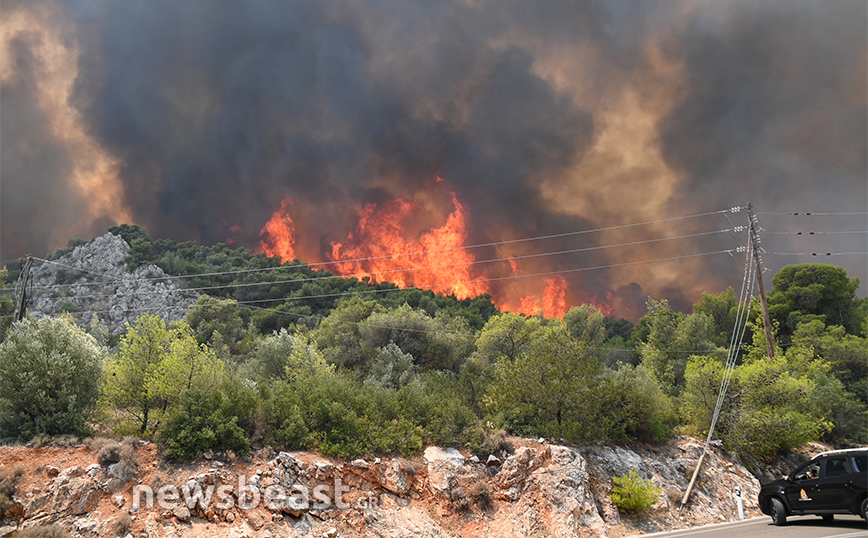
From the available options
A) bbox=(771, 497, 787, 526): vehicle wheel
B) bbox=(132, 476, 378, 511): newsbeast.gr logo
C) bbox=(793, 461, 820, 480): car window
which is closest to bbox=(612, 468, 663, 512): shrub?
bbox=(771, 497, 787, 526): vehicle wheel

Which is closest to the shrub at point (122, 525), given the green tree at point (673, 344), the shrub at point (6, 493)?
the shrub at point (6, 493)

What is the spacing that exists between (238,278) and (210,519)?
85688 mm

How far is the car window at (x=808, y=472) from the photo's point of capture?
15312 mm

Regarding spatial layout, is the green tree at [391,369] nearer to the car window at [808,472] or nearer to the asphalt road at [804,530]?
the asphalt road at [804,530]

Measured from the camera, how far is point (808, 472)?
15.7 m

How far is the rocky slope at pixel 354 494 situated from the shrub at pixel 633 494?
16.1 inches

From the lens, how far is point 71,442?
1802 centimetres

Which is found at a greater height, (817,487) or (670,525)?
(817,487)

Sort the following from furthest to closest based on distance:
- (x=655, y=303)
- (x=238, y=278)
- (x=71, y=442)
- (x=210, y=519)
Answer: (x=238, y=278), (x=655, y=303), (x=71, y=442), (x=210, y=519)

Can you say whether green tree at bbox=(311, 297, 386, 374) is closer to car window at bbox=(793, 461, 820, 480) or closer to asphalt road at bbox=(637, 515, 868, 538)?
asphalt road at bbox=(637, 515, 868, 538)

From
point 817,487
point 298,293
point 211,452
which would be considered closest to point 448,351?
point 211,452

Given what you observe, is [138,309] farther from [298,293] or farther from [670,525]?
[670,525]

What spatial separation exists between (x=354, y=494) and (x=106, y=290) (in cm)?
8436

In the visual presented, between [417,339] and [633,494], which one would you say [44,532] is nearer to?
[633,494]
